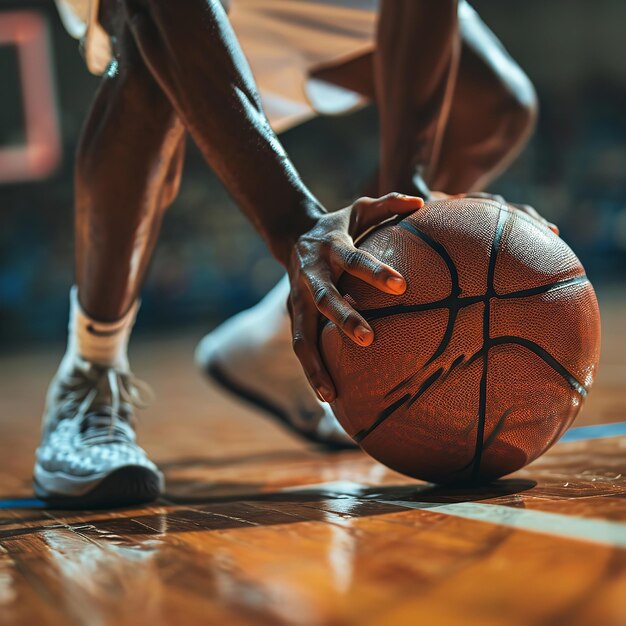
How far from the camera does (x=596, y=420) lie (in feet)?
6.77

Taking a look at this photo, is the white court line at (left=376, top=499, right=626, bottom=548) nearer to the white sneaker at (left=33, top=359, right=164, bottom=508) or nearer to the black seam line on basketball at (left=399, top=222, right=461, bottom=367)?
the black seam line on basketball at (left=399, top=222, right=461, bottom=367)

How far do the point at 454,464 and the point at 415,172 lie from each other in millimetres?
614

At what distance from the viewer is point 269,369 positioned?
2129mm

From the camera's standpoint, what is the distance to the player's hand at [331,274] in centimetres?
104

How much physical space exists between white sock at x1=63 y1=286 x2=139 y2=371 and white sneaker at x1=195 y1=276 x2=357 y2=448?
1.68ft

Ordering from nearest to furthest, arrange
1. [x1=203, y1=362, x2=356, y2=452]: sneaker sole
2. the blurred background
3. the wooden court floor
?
the wooden court floor, [x1=203, y1=362, x2=356, y2=452]: sneaker sole, the blurred background

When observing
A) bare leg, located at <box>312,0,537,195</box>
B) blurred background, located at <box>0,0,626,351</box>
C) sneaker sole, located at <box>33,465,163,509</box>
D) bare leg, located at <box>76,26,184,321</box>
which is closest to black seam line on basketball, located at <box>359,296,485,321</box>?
sneaker sole, located at <box>33,465,163,509</box>

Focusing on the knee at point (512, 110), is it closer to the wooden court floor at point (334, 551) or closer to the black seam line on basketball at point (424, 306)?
the wooden court floor at point (334, 551)

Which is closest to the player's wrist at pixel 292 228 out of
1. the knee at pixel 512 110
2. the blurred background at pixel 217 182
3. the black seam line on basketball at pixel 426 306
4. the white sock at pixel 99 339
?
the black seam line on basketball at pixel 426 306

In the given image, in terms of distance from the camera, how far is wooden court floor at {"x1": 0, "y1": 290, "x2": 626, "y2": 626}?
675 millimetres

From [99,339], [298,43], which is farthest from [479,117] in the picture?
[99,339]

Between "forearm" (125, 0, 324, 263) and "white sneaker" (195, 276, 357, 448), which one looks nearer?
"forearm" (125, 0, 324, 263)

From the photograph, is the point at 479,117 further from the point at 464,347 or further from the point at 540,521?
the point at 540,521

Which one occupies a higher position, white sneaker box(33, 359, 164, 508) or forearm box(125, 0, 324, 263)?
forearm box(125, 0, 324, 263)
